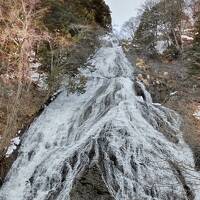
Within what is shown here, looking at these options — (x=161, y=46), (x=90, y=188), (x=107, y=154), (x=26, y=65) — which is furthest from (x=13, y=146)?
(x=161, y=46)

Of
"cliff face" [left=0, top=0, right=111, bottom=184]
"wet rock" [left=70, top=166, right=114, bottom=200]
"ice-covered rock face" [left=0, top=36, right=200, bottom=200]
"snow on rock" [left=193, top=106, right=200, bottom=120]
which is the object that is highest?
"cliff face" [left=0, top=0, right=111, bottom=184]

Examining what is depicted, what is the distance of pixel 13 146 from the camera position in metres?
14.9

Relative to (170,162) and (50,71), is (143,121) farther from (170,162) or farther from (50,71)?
(50,71)

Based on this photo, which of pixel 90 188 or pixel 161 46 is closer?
pixel 90 188

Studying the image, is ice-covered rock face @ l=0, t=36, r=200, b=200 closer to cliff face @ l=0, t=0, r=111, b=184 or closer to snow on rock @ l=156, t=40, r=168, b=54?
cliff face @ l=0, t=0, r=111, b=184

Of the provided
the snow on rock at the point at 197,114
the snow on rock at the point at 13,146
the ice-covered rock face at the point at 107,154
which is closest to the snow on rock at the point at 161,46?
the snow on rock at the point at 197,114

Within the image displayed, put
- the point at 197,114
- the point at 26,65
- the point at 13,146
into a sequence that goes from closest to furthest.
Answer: the point at 13,146
the point at 197,114
the point at 26,65

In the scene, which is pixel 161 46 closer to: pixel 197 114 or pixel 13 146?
pixel 197 114

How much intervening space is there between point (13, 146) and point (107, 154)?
400 cm

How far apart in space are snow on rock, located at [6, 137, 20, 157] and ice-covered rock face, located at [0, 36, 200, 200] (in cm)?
26

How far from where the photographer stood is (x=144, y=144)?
13180 mm

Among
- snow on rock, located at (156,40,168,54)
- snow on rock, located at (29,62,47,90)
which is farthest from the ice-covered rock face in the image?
snow on rock, located at (156,40,168,54)

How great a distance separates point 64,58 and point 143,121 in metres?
6.14

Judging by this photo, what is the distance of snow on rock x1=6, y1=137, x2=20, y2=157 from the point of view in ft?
47.6
